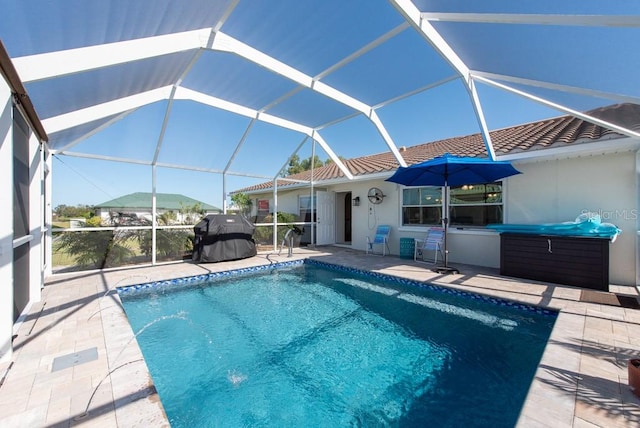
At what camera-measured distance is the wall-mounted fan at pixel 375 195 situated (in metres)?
9.92

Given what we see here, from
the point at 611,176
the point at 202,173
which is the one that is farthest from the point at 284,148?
the point at 611,176

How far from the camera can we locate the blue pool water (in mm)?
2613

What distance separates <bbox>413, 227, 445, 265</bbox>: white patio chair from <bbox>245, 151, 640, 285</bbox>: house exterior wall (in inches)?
13.6

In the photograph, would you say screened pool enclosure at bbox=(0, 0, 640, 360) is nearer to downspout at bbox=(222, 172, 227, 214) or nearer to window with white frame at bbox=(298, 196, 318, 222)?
downspout at bbox=(222, 172, 227, 214)

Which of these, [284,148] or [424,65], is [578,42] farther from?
[284,148]

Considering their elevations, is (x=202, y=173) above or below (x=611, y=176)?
above

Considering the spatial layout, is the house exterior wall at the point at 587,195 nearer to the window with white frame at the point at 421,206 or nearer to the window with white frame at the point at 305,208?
the window with white frame at the point at 421,206

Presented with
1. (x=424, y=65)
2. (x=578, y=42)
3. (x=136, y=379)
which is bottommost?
(x=136, y=379)

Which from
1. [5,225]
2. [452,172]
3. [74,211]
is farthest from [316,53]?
[74,211]

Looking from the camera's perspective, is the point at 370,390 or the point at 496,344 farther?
the point at 496,344

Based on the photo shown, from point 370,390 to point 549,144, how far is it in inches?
260

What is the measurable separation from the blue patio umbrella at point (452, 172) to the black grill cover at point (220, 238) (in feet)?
16.4

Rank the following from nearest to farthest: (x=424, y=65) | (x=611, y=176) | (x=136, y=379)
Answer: (x=136, y=379), (x=424, y=65), (x=611, y=176)

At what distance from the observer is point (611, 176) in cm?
569
